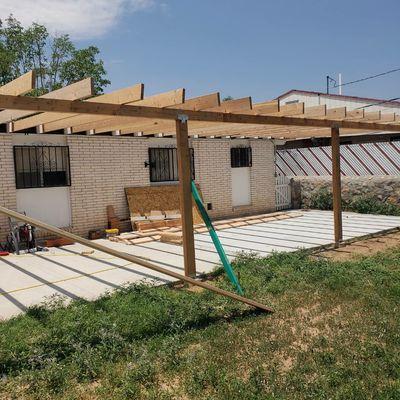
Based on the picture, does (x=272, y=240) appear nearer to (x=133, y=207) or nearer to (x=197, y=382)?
(x=133, y=207)

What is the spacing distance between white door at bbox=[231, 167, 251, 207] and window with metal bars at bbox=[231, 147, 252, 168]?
154 mm

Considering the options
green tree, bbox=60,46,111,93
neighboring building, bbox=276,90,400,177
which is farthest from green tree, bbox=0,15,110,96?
neighboring building, bbox=276,90,400,177

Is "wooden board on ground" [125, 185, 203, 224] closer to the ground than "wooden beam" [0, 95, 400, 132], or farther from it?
closer to the ground

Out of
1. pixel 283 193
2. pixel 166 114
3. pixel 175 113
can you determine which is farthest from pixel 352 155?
pixel 166 114

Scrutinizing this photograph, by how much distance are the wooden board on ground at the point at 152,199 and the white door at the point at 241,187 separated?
8.11ft

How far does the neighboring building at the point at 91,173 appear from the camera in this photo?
10734 mm

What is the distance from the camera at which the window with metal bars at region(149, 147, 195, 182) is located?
13.7 metres

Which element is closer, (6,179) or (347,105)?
(6,179)

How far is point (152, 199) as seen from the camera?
13203 mm

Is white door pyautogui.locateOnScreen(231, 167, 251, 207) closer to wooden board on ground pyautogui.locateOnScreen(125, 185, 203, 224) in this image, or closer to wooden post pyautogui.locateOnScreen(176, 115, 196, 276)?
wooden board on ground pyautogui.locateOnScreen(125, 185, 203, 224)

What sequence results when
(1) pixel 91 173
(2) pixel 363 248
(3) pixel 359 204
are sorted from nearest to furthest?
(2) pixel 363 248, (1) pixel 91 173, (3) pixel 359 204

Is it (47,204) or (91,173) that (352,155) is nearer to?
(91,173)

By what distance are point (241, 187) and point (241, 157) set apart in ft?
3.70

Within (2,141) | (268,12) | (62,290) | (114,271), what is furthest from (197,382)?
(268,12)
